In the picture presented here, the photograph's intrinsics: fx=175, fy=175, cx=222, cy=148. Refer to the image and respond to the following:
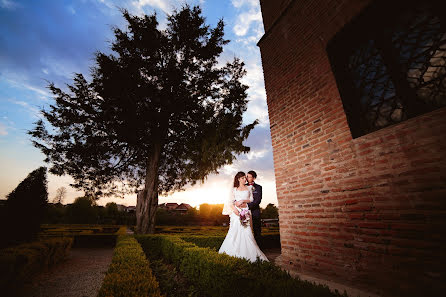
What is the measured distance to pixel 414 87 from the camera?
2.55 m

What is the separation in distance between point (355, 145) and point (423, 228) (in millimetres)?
1304

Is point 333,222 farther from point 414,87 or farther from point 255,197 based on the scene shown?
point 255,197

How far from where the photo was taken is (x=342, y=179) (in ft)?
9.82

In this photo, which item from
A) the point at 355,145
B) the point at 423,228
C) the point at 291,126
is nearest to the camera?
the point at 423,228

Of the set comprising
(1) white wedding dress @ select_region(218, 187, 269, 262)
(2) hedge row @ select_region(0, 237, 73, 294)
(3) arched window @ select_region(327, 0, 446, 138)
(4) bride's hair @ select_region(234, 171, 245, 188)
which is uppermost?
(3) arched window @ select_region(327, 0, 446, 138)

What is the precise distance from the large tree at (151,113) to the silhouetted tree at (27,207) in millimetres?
2596

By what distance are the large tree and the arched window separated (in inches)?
267

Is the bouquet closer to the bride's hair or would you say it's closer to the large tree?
the bride's hair

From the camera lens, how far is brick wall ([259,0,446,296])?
2.10 m

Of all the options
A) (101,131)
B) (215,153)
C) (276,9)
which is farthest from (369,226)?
(101,131)

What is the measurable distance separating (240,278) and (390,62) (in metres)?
4.02

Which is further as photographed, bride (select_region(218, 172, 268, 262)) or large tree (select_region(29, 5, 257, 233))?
large tree (select_region(29, 5, 257, 233))

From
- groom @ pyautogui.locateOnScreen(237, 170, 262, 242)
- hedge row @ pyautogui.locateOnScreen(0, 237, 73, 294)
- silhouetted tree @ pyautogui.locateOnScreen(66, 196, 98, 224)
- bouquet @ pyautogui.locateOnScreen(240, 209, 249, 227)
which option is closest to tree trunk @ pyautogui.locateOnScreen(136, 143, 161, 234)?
hedge row @ pyautogui.locateOnScreen(0, 237, 73, 294)

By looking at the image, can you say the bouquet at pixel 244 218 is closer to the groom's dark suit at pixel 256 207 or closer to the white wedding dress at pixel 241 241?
the white wedding dress at pixel 241 241
